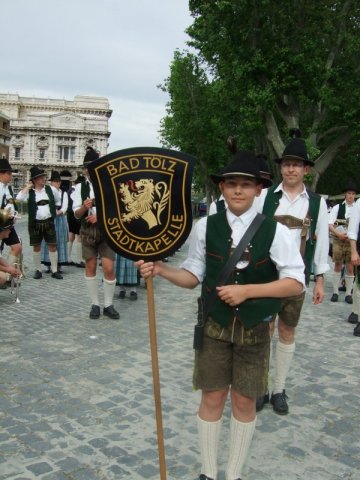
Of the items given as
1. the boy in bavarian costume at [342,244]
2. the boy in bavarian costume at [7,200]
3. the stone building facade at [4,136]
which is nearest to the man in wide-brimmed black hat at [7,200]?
the boy in bavarian costume at [7,200]

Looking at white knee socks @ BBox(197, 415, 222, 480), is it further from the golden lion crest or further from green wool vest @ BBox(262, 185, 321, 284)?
green wool vest @ BBox(262, 185, 321, 284)

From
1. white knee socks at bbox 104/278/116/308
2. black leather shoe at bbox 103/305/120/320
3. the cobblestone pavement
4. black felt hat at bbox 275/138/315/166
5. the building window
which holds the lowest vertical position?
the cobblestone pavement

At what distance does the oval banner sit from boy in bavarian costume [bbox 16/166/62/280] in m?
7.88

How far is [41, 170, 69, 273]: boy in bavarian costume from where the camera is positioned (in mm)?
11570

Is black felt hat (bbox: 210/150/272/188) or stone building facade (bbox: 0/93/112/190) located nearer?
black felt hat (bbox: 210/150/272/188)

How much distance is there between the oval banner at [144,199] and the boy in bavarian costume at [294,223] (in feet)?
5.43

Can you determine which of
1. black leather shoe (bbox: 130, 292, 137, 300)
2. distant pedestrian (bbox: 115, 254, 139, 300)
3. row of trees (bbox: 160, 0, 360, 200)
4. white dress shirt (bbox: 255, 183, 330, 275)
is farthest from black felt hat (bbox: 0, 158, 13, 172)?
row of trees (bbox: 160, 0, 360, 200)

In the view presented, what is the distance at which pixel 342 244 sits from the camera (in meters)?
9.64

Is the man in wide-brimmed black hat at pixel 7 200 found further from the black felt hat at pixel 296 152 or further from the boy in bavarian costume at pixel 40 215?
the black felt hat at pixel 296 152

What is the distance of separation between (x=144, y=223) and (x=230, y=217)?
514mm

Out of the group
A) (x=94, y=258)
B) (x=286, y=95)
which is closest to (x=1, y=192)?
(x=94, y=258)

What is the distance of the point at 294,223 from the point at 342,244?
18.5ft

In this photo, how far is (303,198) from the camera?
450 cm

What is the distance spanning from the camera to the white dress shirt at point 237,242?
2.98m
